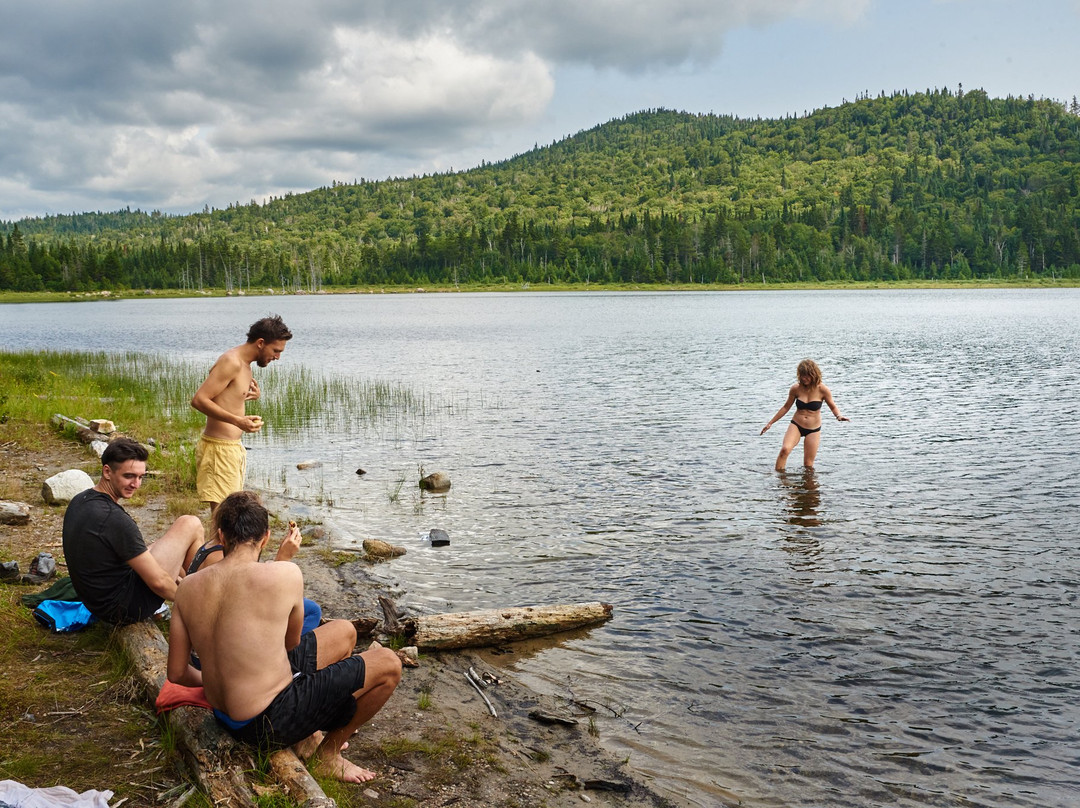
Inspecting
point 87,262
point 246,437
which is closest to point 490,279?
point 87,262

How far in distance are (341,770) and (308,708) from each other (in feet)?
2.06

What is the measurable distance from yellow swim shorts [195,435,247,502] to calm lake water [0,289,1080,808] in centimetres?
268

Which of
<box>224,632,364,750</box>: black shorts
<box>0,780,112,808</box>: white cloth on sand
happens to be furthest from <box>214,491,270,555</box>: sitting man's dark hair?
<box>0,780,112,808</box>: white cloth on sand

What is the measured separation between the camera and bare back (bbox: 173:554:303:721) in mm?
4422

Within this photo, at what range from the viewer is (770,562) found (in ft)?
35.2

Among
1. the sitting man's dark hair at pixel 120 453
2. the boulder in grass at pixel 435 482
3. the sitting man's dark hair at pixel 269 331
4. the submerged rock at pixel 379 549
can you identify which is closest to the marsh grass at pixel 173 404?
the boulder in grass at pixel 435 482

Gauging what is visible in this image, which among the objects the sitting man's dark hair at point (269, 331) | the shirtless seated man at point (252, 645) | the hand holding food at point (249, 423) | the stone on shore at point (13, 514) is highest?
the sitting man's dark hair at point (269, 331)

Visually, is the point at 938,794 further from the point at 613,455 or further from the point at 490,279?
the point at 490,279

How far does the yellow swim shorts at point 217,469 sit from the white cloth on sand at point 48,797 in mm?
4345

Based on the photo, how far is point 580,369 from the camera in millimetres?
36000

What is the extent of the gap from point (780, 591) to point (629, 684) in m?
3.08

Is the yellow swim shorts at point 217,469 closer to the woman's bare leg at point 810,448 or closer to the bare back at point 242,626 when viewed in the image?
the bare back at point 242,626

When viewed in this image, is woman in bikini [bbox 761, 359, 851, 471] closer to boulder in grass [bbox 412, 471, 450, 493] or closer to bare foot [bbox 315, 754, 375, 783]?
boulder in grass [bbox 412, 471, 450, 493]

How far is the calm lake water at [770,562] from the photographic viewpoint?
636cm
